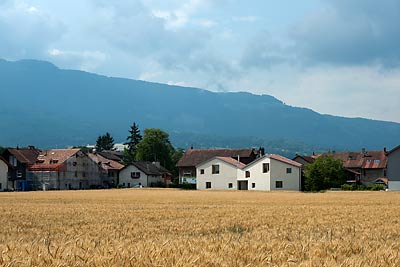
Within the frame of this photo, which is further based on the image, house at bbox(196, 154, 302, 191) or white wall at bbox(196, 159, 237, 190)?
white wall at bbox(196, 159, 237, 190)

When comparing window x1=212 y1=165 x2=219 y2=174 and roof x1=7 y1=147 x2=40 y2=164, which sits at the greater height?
roof x1=7 y1=147 x2=40 y2=164

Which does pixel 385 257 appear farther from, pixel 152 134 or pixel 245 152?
pixel 152 134

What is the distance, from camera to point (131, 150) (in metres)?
169

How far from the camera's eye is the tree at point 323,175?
299 ft

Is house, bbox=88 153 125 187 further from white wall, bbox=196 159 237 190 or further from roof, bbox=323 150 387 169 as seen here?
roof, bbox=323 150 387 169

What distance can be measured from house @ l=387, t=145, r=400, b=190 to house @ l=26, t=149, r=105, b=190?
2245 inches

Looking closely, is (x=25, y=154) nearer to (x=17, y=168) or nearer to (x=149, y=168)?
(x=17, y=168)

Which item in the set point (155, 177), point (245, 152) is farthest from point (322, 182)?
point (155, 177)

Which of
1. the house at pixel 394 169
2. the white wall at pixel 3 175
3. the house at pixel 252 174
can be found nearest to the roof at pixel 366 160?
the house at pixel 394 169

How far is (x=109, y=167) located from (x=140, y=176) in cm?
1298

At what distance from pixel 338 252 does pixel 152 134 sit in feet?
440

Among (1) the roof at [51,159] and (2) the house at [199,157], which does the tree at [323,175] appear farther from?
(1) the roof at [51,159]

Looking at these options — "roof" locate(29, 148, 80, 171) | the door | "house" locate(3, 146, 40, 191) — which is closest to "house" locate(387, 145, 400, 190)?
the door

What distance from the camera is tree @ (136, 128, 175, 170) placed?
467 ft
